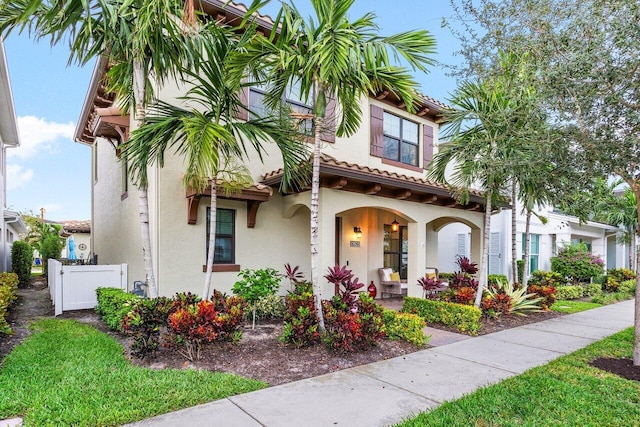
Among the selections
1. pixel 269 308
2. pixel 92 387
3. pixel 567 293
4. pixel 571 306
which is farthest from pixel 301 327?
pixel 567 293

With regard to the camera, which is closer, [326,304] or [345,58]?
[345,58]

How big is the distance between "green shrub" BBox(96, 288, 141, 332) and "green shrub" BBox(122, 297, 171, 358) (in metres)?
1.05

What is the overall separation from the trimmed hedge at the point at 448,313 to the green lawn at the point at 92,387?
203 inches

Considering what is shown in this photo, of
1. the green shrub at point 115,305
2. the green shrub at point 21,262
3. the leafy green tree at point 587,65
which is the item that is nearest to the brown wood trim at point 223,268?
the green shrub at point 115,305

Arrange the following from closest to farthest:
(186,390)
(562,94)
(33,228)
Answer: (186,390)
(562,94)
(33,228)

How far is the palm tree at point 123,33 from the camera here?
5664mm

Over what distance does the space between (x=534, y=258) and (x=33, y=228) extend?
40598mm

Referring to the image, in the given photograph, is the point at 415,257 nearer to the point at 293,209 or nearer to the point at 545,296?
the point at 293,209

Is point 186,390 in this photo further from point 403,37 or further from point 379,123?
point 379,123

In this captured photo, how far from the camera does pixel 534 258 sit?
1756cm

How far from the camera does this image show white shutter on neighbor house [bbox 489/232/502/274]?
16.0 metres

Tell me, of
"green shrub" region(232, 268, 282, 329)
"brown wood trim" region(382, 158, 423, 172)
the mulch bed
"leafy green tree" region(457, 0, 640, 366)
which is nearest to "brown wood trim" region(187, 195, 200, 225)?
"green shrub" region(232, 268, 282, 329)

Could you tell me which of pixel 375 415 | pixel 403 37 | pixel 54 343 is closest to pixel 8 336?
pixel 54 343

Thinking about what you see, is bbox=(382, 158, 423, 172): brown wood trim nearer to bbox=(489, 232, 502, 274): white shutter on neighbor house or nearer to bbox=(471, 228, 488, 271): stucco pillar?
bbox=(471, 228, 488, 271): stucco pillar
